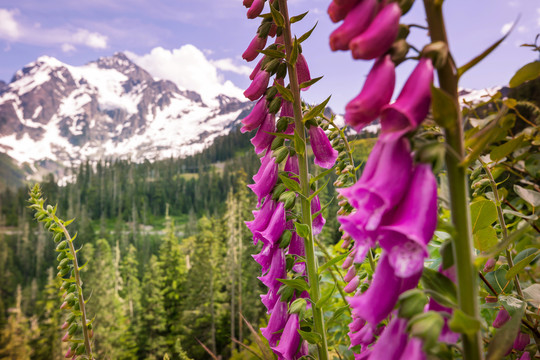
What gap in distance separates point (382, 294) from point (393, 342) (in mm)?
119

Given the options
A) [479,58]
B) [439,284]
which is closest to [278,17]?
[479,58]

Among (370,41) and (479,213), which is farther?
(479,213)

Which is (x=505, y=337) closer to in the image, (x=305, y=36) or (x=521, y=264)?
(x=521, y=264)

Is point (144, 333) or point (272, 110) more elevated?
point (272, 110)

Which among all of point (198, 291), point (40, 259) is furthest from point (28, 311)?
point (198, 291)

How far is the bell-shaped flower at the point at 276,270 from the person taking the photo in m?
1.81

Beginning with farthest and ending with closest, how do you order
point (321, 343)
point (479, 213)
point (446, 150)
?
point (321, 343)
point (479, 213)
point (446, 150)

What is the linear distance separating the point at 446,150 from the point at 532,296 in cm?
106

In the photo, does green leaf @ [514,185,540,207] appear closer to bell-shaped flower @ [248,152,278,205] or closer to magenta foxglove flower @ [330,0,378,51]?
bell-shaped flower @ [248,152,278,205]

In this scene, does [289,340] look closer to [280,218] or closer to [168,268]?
[280,218]

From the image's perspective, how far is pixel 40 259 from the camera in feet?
255

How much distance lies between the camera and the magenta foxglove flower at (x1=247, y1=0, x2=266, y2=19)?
68.8 inches

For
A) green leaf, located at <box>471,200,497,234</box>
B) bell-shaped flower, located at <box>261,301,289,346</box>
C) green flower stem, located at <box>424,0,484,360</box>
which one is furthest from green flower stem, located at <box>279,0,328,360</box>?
green flower stem, located at <box>424,0,484,360</box>

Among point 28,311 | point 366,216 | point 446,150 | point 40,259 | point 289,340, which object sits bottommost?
point 28,311
